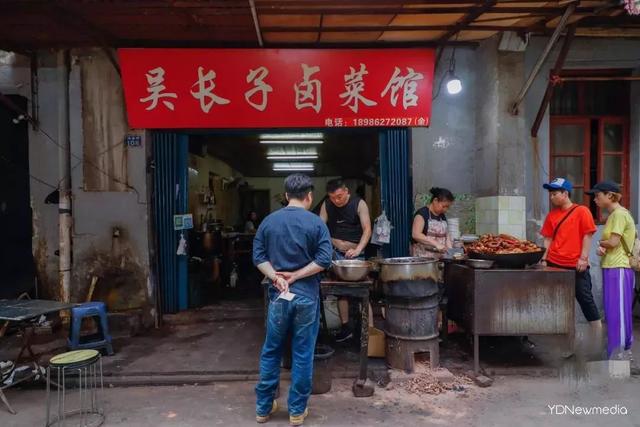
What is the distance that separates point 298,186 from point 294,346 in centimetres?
139

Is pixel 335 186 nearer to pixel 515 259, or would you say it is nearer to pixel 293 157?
pixel 515 259

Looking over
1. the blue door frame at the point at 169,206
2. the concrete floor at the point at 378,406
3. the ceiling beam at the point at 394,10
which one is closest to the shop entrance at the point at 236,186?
the blue door frame at the point at 169,206

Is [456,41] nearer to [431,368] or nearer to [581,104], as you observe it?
[581,104]

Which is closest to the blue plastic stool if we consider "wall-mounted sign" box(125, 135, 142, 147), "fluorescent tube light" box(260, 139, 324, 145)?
"wall-mounted sign" box(125, 135, 142, 147)

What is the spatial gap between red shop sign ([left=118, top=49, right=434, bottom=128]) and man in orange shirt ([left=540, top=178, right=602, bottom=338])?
93.2 inches

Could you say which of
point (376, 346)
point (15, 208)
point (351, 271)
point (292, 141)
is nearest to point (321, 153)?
point (292, 141)

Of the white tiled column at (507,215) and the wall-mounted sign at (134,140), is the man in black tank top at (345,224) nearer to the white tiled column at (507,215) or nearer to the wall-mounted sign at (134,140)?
the white tiled column at (507,215)

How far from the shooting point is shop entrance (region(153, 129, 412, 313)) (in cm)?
672

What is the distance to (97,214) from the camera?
21.6ft

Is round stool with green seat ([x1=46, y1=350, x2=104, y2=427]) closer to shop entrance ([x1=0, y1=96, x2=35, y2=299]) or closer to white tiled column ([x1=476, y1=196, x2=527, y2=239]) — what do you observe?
shop entrance ([x1=0, y1=96, x2=35, y2=299])

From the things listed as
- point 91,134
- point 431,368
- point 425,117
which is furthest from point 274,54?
point 431,368

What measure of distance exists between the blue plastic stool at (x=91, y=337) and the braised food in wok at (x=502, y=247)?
4.64 meters

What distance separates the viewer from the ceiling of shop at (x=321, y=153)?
1061cm

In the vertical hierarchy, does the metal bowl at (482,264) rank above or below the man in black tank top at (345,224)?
below
